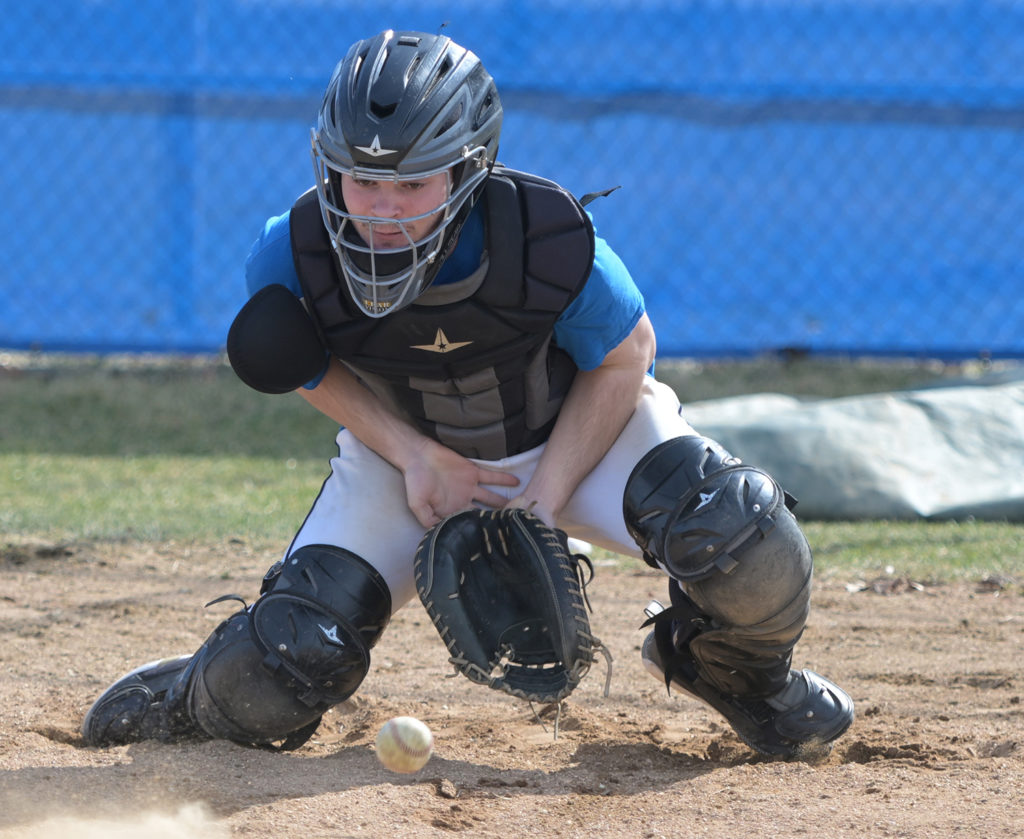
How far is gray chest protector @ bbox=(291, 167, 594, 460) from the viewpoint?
304 centimetres

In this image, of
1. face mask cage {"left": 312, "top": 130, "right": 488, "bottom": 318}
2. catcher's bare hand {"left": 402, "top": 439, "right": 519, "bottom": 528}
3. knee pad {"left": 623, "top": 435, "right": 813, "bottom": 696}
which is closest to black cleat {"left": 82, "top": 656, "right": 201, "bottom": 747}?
catcher's bare hand {"left": 402, "top": 439, "right": 519, "bottom": 528}

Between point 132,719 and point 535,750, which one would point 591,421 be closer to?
point 535,750

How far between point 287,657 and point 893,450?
13.9 feet

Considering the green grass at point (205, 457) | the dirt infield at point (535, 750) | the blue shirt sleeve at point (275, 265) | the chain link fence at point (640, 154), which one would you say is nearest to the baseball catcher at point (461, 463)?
the blue shirt sleeve at point (275, 265)

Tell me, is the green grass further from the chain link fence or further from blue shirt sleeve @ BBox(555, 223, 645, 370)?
blue shirt sleeve @ BBox(555, 223, 645, 370)

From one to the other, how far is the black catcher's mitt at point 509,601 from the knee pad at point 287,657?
7.6 inches

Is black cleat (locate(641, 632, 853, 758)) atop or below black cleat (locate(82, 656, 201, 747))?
atop

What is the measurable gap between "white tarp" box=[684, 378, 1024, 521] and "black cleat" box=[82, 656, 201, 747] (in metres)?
3.80

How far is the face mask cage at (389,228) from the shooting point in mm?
2865

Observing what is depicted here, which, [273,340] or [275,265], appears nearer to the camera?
[273,340]

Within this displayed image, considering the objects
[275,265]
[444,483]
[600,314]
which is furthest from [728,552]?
[275,265]

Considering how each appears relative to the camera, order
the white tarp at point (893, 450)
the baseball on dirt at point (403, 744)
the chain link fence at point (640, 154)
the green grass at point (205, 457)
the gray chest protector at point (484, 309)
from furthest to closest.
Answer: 1. the chain link fence at point (640, 154)
2. the white tarp at point (893, 450)
3. the green grass at point (205, 457)
4. the gray chest protector at point (484, 309)
5. the baseball on dirt at point (403, 744)

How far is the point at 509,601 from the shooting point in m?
3.18

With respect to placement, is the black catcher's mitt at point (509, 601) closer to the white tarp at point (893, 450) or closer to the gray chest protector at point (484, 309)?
the gray chest protector at point (484, 309)
